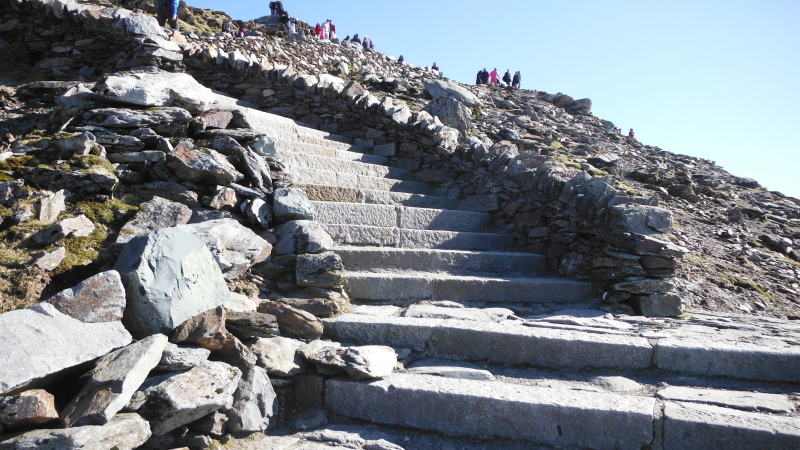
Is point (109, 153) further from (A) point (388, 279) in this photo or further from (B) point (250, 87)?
(B) point (250, 87)

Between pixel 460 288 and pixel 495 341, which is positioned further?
pixel 460 288

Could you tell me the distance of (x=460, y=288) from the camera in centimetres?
436

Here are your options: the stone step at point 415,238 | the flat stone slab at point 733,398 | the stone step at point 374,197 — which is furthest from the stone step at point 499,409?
the stone step at point 374,197

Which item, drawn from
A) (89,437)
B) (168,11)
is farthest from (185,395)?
(168,11)

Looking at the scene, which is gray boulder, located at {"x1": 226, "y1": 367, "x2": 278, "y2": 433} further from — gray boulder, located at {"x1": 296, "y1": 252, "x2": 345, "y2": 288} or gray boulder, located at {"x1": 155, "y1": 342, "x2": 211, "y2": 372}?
gray boulder, located at {"x1": 296, "y1": 252, "x2": 345, "y2": 288}

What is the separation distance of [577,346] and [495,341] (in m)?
0.56

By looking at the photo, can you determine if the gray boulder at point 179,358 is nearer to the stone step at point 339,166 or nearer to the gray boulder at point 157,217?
the gray boulder at point 157,217

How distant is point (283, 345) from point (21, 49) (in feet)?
25.8

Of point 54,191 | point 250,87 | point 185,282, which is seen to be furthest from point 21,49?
point 185,282

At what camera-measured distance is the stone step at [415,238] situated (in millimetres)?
4859

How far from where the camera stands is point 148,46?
685 cm

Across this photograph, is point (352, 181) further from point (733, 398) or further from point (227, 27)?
point (227, 27)

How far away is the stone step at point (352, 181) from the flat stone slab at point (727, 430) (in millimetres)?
4232

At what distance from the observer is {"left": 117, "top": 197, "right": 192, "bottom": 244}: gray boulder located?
3053mm
